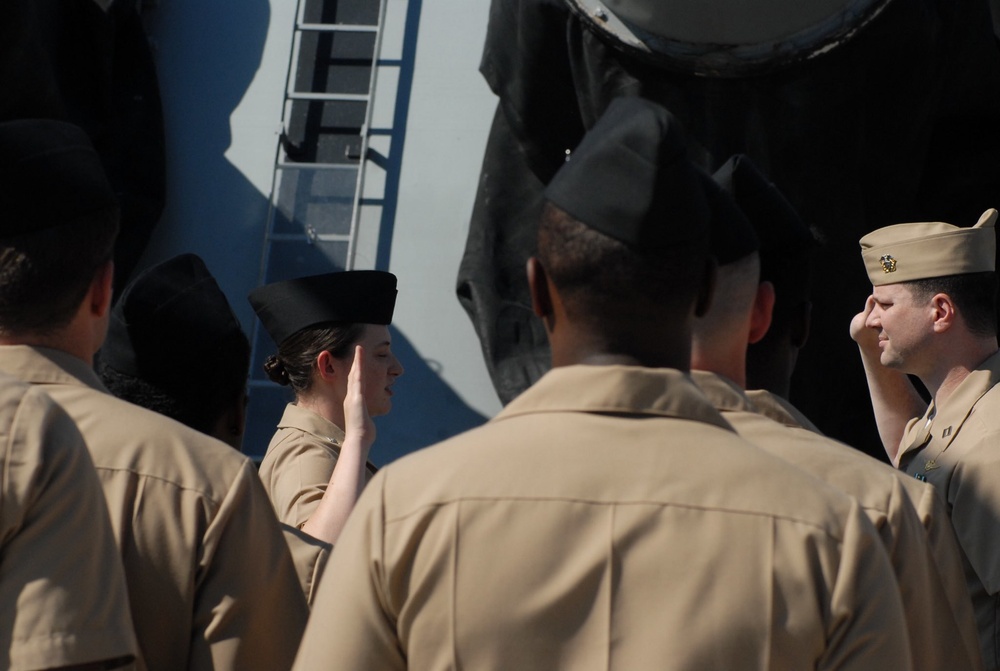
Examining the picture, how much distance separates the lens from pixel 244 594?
74.3 inches

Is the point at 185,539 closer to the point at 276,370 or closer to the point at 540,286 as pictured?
the point at 540,286

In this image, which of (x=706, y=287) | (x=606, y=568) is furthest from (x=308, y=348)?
(x=606, y=568)

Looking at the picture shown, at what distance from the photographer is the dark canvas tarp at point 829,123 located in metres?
3.70

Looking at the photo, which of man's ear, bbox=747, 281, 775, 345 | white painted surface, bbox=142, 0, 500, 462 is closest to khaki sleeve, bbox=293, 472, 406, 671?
man's ear, bbox=747, 281, 775, 345

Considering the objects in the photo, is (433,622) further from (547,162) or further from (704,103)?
(547,162)

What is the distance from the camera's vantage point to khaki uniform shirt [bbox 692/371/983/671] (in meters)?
1.76

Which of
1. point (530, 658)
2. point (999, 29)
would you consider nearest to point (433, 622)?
point (530, 658)

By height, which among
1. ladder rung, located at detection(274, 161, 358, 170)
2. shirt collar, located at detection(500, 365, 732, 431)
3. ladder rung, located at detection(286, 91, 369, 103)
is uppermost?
shirt collar, located at detection(500, 365, 732, 431)

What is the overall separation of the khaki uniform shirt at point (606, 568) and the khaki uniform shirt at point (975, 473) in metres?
1.35

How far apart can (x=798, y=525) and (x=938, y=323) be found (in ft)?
5.50

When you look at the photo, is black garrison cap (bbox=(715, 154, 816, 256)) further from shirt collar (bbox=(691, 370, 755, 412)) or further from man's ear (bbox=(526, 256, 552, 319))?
man's ear (bbox=(526, 256, 552, 319))

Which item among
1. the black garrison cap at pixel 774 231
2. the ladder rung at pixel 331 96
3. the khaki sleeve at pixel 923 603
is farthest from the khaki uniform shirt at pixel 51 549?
the ladder rung at pixel 331 96

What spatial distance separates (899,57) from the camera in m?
3.72

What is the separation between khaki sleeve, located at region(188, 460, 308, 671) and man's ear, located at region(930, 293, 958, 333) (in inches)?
63.4
